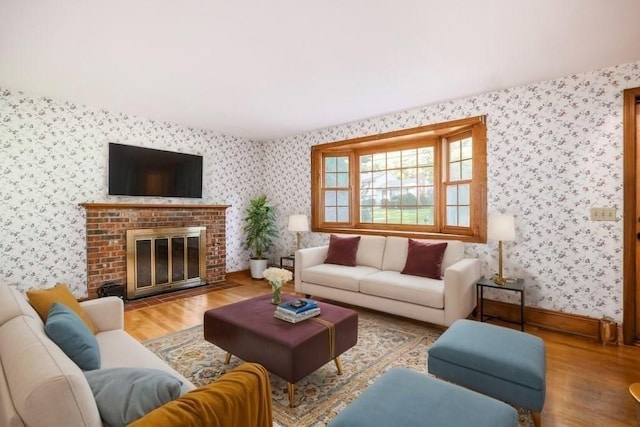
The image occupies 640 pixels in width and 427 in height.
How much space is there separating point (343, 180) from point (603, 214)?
313 cm

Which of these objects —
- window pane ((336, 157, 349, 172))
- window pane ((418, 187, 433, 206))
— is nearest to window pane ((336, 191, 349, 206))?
window pane ((336, 157, 349, 172))

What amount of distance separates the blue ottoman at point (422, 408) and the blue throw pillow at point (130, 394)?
2.08 feet

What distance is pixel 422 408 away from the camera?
4.30 feet

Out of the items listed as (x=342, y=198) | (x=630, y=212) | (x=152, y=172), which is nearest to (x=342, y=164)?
(x=342, y=198)

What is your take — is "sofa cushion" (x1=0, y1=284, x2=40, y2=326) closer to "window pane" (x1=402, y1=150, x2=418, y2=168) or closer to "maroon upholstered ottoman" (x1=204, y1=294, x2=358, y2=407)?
"maroon upholstered ottoman" (x1=204, y1=294, x2=358, y2=407)

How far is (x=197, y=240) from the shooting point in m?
4.94

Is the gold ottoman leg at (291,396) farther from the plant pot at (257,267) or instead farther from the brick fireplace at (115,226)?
the plant pot at (257,267)

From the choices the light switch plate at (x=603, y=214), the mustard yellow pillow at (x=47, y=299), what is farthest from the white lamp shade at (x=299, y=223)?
the light switch plate at (x=603, y=214)

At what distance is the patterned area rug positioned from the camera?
76.6 inches

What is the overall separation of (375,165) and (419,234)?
1.28m

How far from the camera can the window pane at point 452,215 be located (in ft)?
13.1

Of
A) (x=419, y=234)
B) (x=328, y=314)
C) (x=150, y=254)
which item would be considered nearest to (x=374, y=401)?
(x=328, y=314)

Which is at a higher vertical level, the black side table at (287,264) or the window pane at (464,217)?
the window pane at (464,217)

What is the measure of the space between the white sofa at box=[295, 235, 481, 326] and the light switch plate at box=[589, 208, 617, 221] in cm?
109
